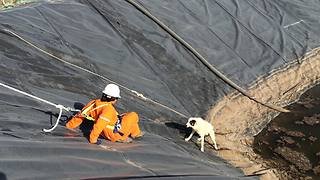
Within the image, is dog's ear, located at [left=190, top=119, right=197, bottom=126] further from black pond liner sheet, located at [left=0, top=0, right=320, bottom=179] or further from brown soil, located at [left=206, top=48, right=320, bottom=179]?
brown soil, located at [left=206, top=48, right=320, bottom=179]

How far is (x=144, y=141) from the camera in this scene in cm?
913

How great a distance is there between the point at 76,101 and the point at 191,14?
639cm

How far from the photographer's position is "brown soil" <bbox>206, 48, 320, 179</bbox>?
11.1 m

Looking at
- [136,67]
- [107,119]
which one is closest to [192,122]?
[136,67]

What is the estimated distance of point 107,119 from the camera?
7918 millimetres

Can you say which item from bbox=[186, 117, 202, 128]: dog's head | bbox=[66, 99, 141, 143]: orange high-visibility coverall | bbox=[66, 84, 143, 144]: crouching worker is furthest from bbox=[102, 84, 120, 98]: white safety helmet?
bbox=[186, 117, 202, 128]: dog's head

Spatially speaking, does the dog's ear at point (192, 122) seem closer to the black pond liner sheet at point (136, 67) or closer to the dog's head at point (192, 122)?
the dog's head at point (192, 122)

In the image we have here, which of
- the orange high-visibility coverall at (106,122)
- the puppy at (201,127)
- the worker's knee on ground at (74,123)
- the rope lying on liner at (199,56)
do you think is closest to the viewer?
the orange high-visibility coverall at (106,122)

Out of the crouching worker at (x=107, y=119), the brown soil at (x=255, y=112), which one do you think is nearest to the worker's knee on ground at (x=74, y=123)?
the crouching worker at (x=107, y=119)

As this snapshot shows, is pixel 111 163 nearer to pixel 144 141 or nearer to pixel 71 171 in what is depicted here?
pixel 71 171

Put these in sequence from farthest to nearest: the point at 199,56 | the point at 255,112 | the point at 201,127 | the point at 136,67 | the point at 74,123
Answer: the point at 199,56
the point at 255,112
the point at 136,67
the point at 201,127
the point at 74,123

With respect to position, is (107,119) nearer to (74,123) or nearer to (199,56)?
(74,123)

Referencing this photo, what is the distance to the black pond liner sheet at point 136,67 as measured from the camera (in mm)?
7184

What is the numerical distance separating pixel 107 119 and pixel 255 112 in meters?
6.29
